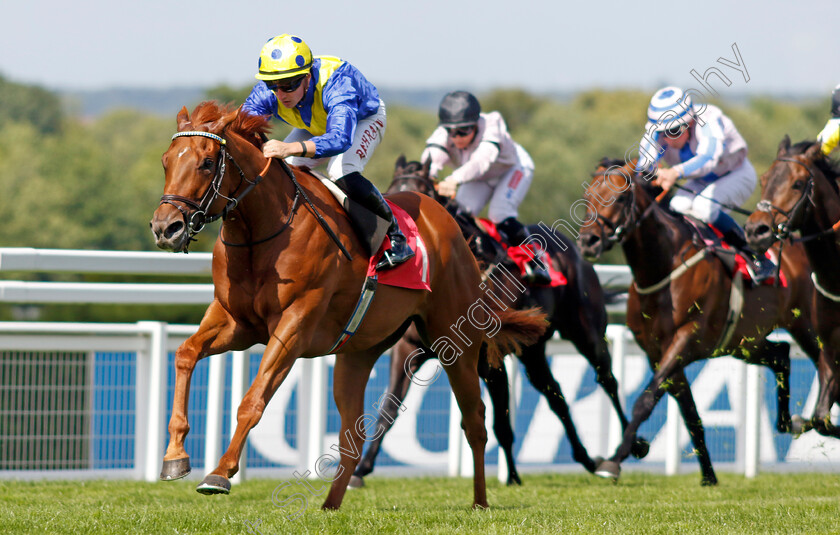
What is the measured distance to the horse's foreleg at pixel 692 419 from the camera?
719cm

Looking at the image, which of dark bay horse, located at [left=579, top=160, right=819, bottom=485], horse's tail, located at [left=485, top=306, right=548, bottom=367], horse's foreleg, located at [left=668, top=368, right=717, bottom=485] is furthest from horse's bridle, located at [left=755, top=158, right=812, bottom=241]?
horse's tail, located at [left=485, top=306, right=548, bottom=367]

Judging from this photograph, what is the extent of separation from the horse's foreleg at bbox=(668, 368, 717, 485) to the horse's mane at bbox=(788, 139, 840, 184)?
1.53m

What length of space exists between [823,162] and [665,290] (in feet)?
4.07

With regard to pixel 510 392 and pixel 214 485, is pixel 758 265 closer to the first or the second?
pixel 510 392

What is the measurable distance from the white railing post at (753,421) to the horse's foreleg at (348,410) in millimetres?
3795

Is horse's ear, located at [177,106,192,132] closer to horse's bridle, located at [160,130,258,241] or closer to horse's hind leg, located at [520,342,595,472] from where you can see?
horse's bridle, located at [160,130,258,241]

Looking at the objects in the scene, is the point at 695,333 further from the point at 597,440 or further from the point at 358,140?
the point at 358,140

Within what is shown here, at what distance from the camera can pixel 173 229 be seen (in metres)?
4.26

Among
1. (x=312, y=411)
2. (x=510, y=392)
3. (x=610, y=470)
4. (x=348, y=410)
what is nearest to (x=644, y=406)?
(x=610, y=470)

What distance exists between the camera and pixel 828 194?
6.83m

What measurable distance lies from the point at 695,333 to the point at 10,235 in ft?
153

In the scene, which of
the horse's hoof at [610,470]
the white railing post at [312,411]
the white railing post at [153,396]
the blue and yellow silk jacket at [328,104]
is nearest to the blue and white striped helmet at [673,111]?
the horse's hoof at [610,470]

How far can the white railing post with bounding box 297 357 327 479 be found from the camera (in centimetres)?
750

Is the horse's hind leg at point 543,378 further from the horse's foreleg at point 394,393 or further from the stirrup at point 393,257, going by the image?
the stirrup at point 393,257
